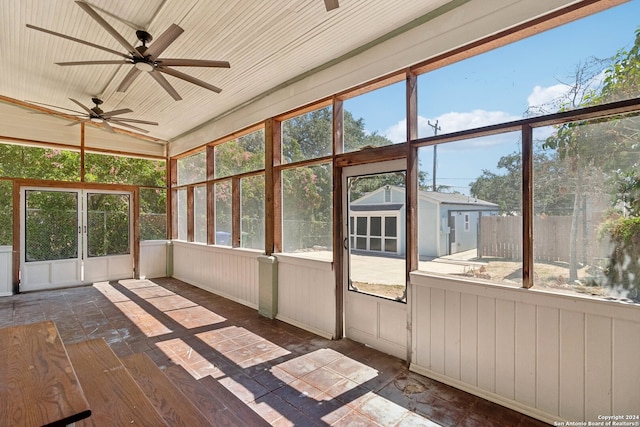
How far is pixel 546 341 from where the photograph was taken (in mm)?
2186

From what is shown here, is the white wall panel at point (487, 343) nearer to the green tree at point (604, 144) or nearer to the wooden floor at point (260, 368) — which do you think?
the wooden floor at point (260, 368)

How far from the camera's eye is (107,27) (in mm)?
2424

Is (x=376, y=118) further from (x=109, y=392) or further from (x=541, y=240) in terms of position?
(x=109, y=392)

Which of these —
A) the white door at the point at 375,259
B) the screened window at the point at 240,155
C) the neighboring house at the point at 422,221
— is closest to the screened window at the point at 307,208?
the white door at the point at 375,259

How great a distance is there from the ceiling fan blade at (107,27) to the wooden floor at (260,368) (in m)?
2.56

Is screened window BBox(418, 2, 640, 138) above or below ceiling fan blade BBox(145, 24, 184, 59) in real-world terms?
below

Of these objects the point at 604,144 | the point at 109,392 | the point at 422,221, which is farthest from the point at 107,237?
the point at 604,144

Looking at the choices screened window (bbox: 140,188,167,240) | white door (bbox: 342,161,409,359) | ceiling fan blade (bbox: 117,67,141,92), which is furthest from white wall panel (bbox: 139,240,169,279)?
white door (bbox: 342,161,409,359)

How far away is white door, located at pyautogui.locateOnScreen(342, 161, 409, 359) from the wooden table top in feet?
8.62

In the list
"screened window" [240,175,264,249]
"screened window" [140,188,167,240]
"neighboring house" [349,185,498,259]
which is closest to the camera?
"neighboring house" [349,185,498,259]

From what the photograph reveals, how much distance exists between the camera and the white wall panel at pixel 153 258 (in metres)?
7.09

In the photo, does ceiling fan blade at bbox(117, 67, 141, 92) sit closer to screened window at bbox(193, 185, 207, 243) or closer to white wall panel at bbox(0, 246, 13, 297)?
screened window at bbox(193, 185, 207, 243)

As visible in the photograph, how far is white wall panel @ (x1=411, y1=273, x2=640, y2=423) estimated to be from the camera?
1.94 metres

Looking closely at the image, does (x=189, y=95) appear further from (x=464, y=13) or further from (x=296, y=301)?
(x=464, y=13)
